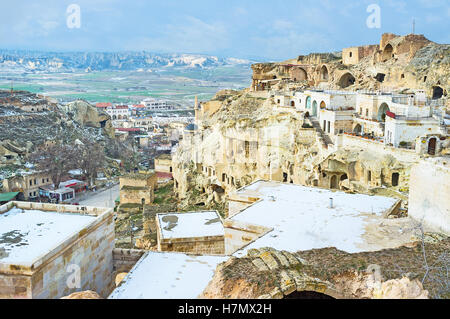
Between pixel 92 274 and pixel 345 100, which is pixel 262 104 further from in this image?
pixel 92 274

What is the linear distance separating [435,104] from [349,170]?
834cm

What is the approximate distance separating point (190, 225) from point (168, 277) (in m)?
5.73

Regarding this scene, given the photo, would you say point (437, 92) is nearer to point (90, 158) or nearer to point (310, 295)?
point (310, 295)

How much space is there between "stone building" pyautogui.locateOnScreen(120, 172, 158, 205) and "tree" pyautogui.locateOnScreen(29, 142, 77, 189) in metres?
10.1

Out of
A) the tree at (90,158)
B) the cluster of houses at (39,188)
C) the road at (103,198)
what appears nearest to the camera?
the road at (103,198)

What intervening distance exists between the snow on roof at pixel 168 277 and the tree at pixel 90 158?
38.7 m

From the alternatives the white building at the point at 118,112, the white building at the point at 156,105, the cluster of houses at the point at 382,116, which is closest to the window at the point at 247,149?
the cluster of houses at the point at 382,116

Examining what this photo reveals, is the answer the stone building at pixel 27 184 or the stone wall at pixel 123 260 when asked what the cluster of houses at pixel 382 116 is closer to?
the stone wall at pixel 123 260

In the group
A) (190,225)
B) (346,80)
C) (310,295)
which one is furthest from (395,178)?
(346,80)

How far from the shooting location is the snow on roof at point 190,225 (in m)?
14.4

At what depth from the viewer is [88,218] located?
1208cm

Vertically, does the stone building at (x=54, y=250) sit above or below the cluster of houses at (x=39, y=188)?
above

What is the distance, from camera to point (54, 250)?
9.36m
